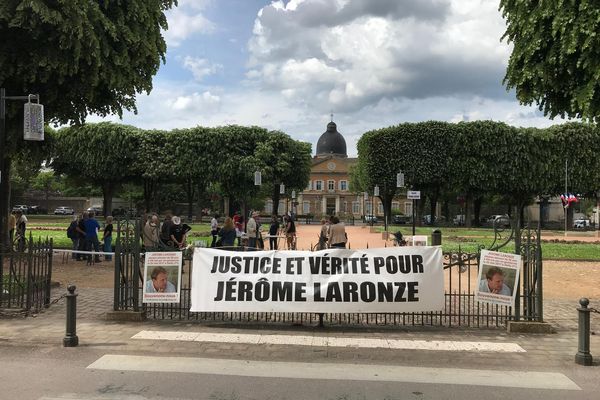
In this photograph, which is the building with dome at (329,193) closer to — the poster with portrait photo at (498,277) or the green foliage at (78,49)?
the green foliage at (78,49)

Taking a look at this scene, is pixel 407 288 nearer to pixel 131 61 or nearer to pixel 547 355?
pixel 547 355

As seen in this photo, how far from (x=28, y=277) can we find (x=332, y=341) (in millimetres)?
5308

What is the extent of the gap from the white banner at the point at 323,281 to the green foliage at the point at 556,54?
14.9 ft

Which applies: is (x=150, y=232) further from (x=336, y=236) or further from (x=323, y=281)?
(x=323, y=281)

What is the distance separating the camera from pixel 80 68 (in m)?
14.1

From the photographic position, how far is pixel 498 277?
815 centimetres

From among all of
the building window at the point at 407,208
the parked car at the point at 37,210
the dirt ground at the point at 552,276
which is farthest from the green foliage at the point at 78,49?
the building window at the point at 407,208

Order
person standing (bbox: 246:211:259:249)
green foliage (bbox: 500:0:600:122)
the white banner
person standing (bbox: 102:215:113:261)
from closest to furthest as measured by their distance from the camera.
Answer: the white banner, green foliage (bbox: 500:0:600:122), person standing (bbox: 102:215:113:261), person standing (bbox: 246:211:259:249)

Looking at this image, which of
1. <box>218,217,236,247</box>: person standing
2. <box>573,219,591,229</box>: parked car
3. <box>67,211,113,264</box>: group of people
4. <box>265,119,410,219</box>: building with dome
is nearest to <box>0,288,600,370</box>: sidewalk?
<box>218,217,236,247</box>: person standing

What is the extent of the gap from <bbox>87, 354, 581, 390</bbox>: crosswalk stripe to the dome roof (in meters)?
106

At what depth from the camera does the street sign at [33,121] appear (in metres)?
9.93

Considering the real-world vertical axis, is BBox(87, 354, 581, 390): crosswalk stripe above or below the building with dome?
below

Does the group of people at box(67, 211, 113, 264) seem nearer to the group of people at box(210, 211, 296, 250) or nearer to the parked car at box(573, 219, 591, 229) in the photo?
the group of people at box(210, 211, 296, 250)

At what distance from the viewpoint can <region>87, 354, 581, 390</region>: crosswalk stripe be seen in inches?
229
